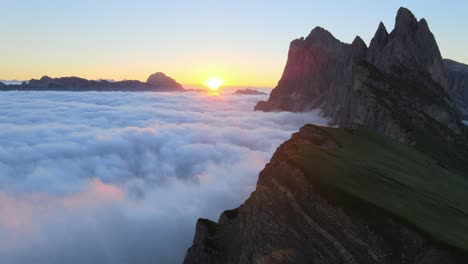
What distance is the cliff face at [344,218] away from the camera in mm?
20531

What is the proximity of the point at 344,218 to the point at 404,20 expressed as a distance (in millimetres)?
135989

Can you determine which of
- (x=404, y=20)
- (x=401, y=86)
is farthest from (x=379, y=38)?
(x=401, y=86)

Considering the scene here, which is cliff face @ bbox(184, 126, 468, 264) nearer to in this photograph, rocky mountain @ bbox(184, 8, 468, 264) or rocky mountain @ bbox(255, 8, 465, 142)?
rocky mountain @ bbox(184, 8, 468, 264)

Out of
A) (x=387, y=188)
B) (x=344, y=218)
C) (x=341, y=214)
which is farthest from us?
(x=387, y=188)

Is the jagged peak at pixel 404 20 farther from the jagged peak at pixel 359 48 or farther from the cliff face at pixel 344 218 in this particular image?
the cliff face at pixel 344 218

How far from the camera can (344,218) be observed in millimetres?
22859

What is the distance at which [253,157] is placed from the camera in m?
146

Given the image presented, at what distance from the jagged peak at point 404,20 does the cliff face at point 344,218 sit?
11863cm

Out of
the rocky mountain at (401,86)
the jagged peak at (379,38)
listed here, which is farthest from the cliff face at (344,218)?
the jagged peak at (379,38)

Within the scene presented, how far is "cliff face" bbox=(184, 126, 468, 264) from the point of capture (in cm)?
2053

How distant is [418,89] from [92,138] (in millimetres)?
149607

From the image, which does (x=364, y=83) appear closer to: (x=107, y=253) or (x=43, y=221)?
(x=107, y=253)

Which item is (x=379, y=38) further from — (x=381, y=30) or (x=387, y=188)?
(x=387, y=188)

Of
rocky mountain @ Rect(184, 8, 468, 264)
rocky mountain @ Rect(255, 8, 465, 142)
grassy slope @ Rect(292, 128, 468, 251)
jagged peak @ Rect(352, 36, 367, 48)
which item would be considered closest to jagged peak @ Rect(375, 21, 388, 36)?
rocky mountain @ Rect(255, 8, 465, 142)
